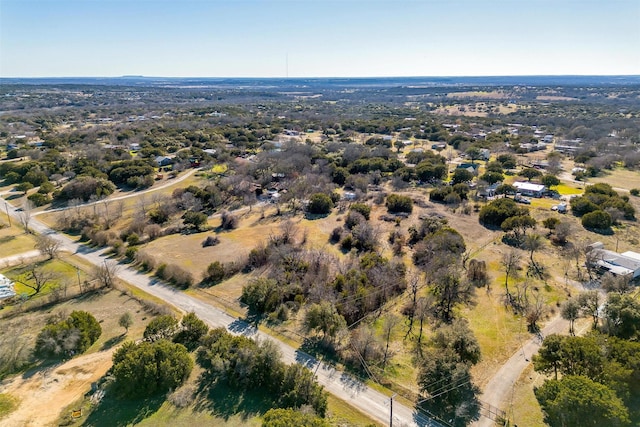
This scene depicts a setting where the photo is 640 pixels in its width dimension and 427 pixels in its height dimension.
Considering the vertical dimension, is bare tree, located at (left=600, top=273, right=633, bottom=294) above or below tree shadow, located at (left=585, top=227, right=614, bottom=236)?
above

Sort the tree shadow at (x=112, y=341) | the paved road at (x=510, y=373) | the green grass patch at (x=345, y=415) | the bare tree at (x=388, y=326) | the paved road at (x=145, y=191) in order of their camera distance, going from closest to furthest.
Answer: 1. the green grass patch at (x=345, y=415)
2. the paved road at (x=510, y=373)
3. the tree shadow at (x=112, y=341)
4. the bare tree at (x=388, y=326)
5. the paved road at (x=145, y=191)

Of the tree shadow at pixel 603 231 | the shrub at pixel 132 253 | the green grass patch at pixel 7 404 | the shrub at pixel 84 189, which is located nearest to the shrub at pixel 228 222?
the shrub at pixel 132 253

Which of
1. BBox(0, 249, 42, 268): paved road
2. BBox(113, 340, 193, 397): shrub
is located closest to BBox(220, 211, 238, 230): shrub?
BBox(0, 249, 42, 268): paved road

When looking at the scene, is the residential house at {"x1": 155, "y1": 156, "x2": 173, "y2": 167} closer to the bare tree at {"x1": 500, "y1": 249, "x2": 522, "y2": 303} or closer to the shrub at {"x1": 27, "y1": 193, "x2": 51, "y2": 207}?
the shrub at {"x1": 27, "y1": 193, "x2": 51, "y2": 207}

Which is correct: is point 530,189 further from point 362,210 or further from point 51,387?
point 51,387

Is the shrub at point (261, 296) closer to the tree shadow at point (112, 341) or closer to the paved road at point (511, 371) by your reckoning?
the tree shadow at point (112, 341)

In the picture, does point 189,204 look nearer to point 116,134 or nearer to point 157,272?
point 157,272

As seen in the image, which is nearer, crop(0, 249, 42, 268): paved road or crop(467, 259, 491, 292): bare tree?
crop(467, 259, 491, 292): bare tree
